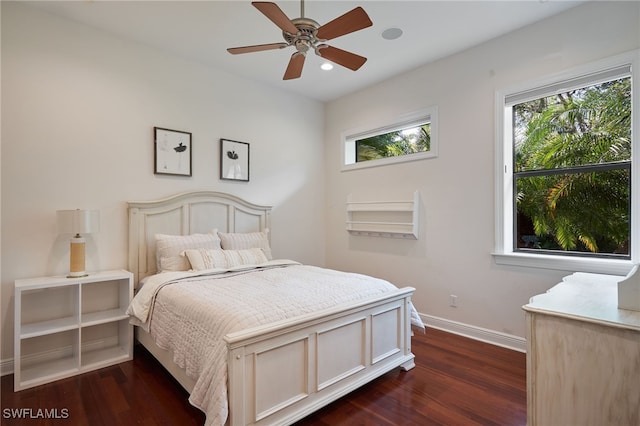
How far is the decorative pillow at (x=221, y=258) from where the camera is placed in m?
3.06

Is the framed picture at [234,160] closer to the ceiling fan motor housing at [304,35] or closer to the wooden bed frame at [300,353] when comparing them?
the wooden bed frame at [300,353]

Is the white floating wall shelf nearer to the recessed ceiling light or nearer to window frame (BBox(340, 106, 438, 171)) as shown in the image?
window frame (BBox(340, 106, 438, 171))


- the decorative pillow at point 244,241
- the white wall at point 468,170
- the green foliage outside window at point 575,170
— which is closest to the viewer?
the green foliage outside window at point 575,170

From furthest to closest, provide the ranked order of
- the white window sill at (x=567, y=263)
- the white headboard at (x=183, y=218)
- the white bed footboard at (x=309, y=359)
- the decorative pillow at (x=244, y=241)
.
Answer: the decorative pillow at (x=244, y=241), the white headboard at (x=183, y=218), the white window sill at (x=567, y=263), the white bed footboard at (x=309, y=359)

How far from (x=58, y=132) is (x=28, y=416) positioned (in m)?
2.23

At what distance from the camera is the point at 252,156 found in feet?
13.9

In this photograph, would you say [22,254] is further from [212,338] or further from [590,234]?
[590,234]

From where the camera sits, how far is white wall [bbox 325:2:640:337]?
2742 mm

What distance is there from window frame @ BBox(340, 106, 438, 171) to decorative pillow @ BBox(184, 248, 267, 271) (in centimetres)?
196

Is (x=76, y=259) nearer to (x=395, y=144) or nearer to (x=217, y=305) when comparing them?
(x=217, y=305)

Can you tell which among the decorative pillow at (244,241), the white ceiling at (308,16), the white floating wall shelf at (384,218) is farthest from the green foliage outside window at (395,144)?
the decorative pillow at (244,241)

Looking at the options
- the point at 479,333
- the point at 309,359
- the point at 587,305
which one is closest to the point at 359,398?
the point at 309,359

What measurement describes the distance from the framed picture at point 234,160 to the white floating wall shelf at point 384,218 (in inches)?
59.9

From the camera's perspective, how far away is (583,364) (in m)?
1.39
